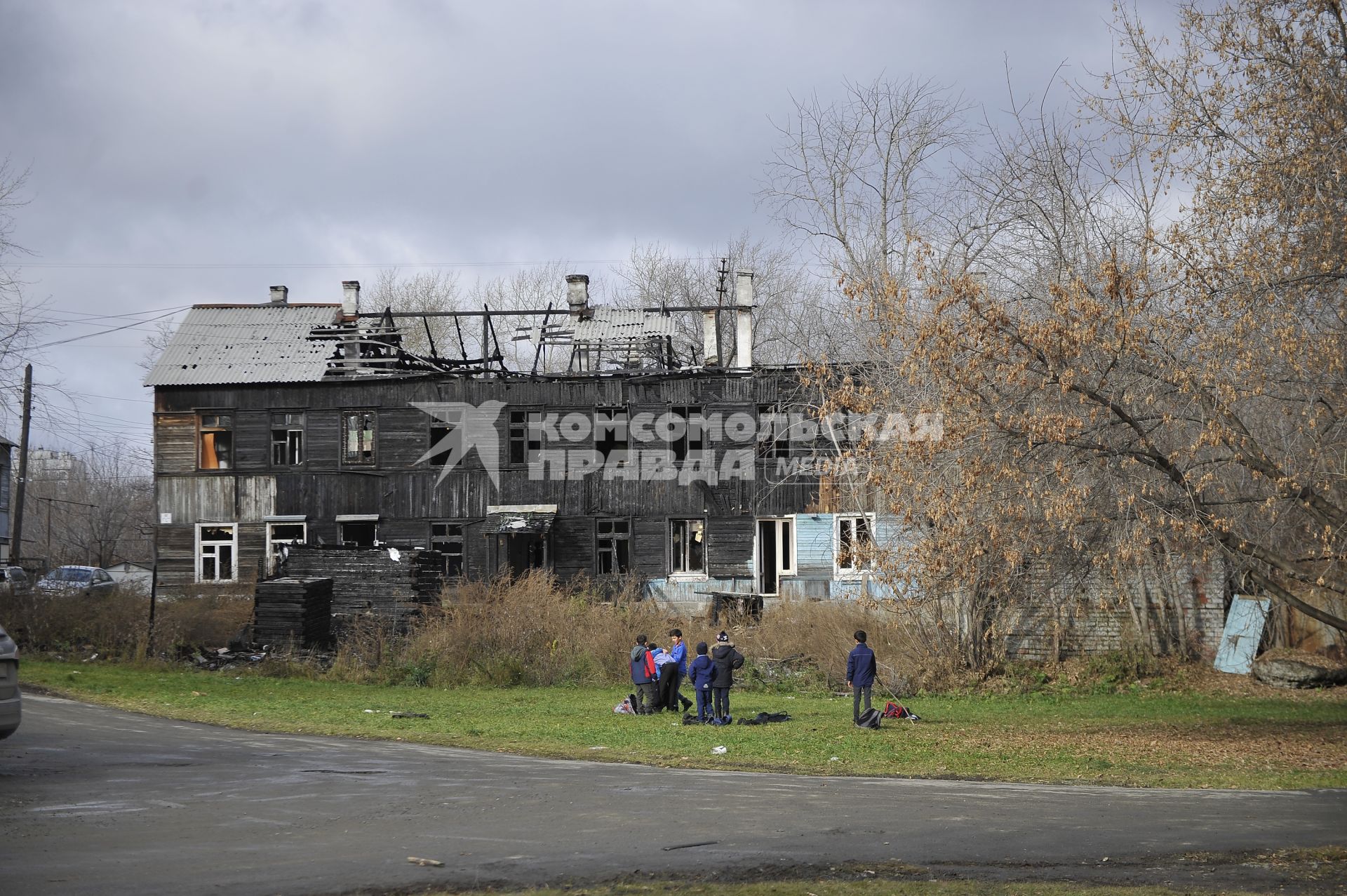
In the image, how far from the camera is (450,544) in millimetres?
41375

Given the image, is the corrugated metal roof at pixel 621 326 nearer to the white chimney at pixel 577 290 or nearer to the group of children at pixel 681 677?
the white chimney at pixel 577 290

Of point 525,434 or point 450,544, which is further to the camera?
point 525,434

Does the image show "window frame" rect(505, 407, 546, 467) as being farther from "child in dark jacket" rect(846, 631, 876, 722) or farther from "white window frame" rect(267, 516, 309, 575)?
"child in dark jacket" rect(846, 631, 876, 722)

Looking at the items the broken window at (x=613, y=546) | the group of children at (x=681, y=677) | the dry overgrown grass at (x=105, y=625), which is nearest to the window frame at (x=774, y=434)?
the broken window at (x=613, y=546)

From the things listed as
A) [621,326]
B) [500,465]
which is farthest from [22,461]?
[621,326]

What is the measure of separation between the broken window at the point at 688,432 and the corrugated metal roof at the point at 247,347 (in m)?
12.5

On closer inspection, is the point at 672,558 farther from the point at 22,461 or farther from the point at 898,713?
the point at 22,461

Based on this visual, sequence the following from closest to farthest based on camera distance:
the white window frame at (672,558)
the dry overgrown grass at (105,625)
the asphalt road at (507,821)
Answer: the asphalt road at (507,821) < the dry overgrown grass at (105,625) < the white window frame at (672,558)

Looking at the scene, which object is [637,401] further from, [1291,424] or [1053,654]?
[1291,424]

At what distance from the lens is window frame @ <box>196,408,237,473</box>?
42.2m

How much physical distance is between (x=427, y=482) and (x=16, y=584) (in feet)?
46.0

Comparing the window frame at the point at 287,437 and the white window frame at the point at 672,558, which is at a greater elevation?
the window frame at the point at 287,437

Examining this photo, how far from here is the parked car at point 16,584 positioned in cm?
2988

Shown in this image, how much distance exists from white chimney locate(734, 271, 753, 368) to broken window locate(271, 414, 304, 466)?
15.4 meters
